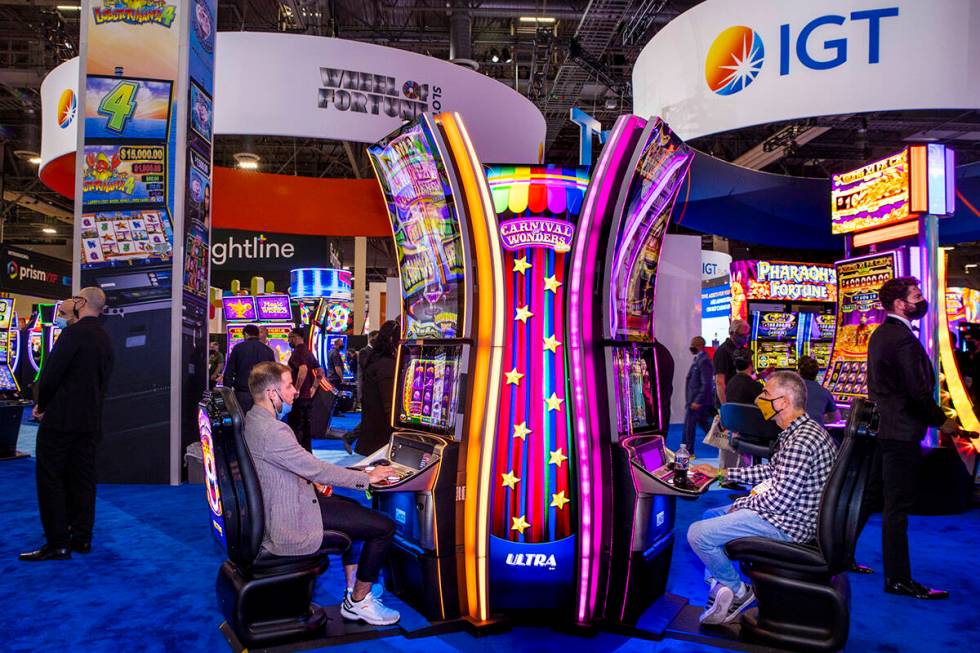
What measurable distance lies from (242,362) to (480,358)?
14.5 ft

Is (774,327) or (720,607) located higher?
(774,327)

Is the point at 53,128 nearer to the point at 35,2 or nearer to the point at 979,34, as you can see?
the point at 35,2

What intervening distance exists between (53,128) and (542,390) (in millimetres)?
8273

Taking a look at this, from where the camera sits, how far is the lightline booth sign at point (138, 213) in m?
6.10

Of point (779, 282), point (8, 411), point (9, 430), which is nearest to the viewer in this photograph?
point (8, 411)

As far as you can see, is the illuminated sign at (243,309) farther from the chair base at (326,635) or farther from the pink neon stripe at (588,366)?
the pink neon stripe at (588,366)

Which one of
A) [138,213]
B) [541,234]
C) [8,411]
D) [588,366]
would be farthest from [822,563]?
[8,411]

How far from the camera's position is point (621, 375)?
10.2 ft

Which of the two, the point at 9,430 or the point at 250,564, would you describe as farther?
the point at 9,430

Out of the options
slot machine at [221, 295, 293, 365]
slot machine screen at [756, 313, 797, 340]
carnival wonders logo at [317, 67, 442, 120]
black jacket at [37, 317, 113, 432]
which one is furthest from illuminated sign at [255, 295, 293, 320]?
black jacket at [37, 317, 113, 432]

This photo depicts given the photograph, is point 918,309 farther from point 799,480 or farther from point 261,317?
point 261,317

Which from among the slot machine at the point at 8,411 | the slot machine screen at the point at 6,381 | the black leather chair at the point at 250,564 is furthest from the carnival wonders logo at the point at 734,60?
the slot machine screen at the point at 6,381

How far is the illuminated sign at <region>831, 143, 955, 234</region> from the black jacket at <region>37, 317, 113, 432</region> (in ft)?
19.1

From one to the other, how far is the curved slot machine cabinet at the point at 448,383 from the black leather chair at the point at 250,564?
1.24 feet
